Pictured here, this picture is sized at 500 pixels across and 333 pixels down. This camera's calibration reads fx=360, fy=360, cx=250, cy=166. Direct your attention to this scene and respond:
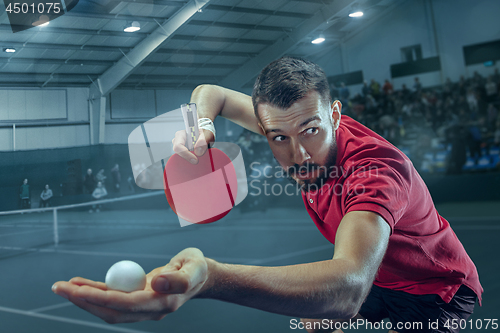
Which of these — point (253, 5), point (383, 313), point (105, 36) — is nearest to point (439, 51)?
point (253, 5)

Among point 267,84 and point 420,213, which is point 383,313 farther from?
point 267,84

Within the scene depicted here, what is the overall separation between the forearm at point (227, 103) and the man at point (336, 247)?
1 centimetres

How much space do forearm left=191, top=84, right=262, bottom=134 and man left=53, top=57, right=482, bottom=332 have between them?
0.01 m

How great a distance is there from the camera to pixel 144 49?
33.4 feet

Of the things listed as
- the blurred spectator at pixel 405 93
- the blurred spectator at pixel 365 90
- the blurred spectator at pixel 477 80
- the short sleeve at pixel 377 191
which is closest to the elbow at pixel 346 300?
the short sleeve at pixel 377 191

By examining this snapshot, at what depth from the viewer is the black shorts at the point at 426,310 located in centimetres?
125

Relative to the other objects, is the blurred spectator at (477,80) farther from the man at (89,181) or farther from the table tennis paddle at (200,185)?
the man at (89,181)

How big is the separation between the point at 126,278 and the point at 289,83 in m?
0.73

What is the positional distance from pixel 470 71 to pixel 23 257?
12.1m

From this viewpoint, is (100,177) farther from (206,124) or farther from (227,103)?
(206,124)

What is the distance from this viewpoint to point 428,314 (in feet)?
4.15

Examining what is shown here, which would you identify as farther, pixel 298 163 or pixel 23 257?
pixel 23 257

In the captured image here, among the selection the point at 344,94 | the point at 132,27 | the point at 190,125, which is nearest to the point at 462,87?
the point at 344,94

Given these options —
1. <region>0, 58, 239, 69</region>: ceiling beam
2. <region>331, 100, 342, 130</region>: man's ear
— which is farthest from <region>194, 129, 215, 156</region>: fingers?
<region>0, 58, 239, 69</region>: ceiling beam
